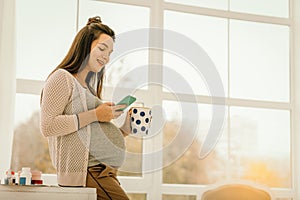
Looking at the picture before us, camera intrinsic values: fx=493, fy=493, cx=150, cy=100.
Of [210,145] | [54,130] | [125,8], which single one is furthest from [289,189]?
[54,130]

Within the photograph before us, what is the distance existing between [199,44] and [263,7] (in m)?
0.55

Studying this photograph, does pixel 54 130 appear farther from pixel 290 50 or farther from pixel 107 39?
pixel 290 50

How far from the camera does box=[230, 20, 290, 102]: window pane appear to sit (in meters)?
3.26

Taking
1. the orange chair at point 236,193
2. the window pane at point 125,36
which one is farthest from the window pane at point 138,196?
the window pane at point 125,36

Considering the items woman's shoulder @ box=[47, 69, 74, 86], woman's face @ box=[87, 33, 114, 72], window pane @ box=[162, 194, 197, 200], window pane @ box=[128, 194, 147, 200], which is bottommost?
window pane @ box=[162, 194, 197, 200]

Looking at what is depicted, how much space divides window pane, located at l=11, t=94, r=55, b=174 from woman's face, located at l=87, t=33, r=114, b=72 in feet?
2.32

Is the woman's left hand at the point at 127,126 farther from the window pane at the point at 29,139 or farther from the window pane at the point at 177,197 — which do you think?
the window pane at the point at 177,197

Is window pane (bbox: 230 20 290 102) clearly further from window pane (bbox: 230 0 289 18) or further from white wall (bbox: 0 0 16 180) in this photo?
white wall (bbox: 0 0 16 180)

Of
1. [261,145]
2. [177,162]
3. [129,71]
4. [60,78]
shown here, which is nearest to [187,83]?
[129,71]

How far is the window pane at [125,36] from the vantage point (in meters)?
2.91

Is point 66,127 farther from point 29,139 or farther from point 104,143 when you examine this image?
point 29,139

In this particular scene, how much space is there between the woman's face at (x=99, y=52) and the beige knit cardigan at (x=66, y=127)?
0.46 ft

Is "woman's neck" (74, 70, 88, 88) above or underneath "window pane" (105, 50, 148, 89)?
underneath

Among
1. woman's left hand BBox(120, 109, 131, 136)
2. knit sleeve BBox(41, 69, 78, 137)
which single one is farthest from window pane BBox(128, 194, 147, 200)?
knit sleeve BBox(41, 69, 78, 137)
